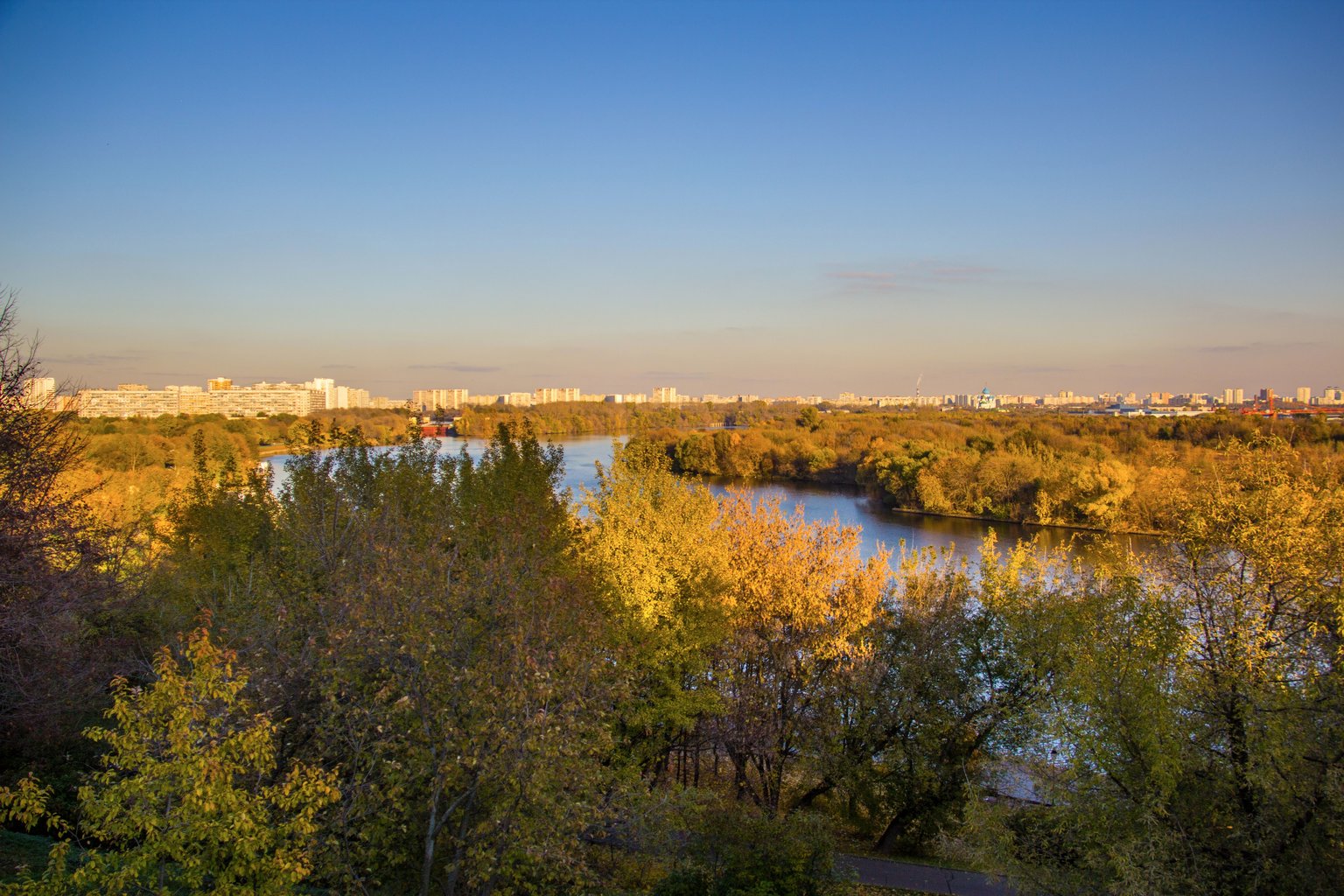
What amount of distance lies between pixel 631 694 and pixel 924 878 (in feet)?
18.3

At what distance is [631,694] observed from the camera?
12.6 m

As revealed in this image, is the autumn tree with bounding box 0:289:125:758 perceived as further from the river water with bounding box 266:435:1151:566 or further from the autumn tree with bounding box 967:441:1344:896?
the river water with bounding box 266:435:1151:566

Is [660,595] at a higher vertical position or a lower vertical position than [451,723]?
lower

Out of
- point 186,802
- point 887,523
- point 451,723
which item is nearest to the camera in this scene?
point 186,802

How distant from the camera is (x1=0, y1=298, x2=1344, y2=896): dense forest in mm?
7082

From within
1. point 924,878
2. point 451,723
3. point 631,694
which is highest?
point 451,723

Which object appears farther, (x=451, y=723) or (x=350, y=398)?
(x=350, y=398)

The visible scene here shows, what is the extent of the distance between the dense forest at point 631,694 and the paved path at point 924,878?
0.45 meters

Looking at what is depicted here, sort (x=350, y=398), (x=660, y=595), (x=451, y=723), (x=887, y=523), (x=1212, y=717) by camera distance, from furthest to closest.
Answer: (x=350, y=398) → (x=887, y=523) → (x=660, y=595) → (x=1212, y=717) → (x=451, y=723)

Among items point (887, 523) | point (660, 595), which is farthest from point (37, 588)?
point (887, 523)

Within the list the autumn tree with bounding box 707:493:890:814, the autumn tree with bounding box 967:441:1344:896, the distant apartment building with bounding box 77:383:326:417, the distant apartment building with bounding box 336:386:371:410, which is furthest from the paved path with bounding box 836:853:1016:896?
the distant apartment building with bounding box 336:386:371:410

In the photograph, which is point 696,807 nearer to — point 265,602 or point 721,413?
point 265,602

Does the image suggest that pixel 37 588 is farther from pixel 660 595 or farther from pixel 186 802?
pixel 660 595

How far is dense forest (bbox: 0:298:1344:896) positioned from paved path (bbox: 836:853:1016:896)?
0.45 metres
